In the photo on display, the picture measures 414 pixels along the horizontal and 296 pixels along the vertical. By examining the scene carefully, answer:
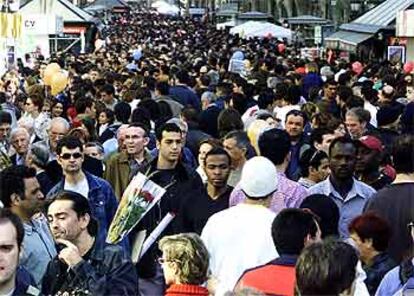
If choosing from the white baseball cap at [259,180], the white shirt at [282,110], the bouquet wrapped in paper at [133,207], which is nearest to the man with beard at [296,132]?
the white shirt at [282,110]

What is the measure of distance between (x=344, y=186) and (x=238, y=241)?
1637mm

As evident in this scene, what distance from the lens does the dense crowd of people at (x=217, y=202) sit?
18.2 feet

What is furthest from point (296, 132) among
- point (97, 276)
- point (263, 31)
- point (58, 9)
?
point (263, 31)

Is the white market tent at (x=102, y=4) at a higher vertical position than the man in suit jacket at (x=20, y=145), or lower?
higher

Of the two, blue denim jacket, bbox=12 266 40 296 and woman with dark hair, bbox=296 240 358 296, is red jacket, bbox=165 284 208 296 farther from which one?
woman with dark hair, bbox=296 240 358 296

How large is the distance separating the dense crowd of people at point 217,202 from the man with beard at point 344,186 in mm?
10

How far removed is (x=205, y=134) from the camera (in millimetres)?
11344

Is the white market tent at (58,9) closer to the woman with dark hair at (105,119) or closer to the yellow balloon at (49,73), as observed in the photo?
the yellow balloon at (49,73)

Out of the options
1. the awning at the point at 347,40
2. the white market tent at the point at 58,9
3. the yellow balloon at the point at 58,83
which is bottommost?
the yellow balloon at the point at 58,83

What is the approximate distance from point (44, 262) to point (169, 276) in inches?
41.5

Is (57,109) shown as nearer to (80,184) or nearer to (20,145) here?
(20,145)

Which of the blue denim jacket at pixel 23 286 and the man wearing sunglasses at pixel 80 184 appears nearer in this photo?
the blue denim jacket at pixel 23 286

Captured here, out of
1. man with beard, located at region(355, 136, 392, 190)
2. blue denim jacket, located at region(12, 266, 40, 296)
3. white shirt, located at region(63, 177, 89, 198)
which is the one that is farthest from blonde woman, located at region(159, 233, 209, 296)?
man with beard, located at region(355, 136, 392, 190)

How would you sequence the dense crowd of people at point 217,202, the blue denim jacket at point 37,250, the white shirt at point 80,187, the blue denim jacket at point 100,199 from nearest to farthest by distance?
the dense crowd of people at point 217,202 < the blue denim jacket at point 37,250 < the blue denim jacket at point 100,199 < the white shirt at point 80,187
